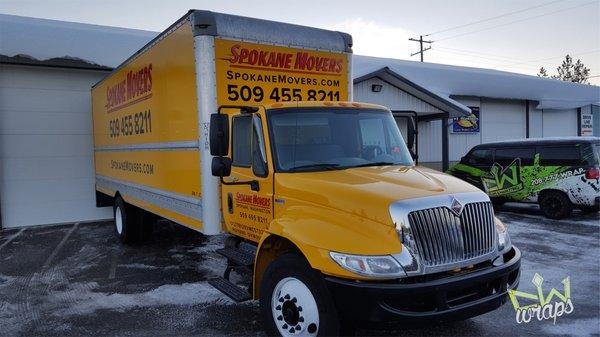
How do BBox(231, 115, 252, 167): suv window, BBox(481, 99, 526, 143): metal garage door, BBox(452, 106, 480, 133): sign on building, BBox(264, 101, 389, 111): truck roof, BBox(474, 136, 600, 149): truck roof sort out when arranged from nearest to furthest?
BBox(264, 101, 389, 111): truck roof → BBox(231, 115, 252, 167): suv window → BBox(474, 136, 600, 149): truck roof → BBox(452, 106, 480, 133): sign on building → BBox(481, 99, 526, 143): metal garage door

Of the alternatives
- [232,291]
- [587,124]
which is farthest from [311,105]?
[587,124]

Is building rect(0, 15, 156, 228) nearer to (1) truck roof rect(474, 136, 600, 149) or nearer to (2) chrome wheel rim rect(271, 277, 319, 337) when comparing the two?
(2) chrome wheel rim rect(271, 277, 319, 337)

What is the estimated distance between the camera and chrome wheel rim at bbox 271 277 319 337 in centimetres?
392

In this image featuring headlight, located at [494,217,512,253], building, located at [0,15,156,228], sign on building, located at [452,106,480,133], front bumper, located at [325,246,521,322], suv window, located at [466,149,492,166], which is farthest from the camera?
sign on building, located at [452,106,480,133]

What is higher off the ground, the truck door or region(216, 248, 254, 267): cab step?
the truck door

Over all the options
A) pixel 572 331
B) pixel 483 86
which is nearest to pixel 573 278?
pixel 572 331

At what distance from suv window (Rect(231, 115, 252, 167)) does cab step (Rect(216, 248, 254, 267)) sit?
38.5 inches

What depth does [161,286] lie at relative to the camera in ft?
22.1

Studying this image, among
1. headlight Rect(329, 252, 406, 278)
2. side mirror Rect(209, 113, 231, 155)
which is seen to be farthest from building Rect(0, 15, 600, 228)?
headlight Rect(329, 252, 406, 278)

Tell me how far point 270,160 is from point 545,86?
983 inches

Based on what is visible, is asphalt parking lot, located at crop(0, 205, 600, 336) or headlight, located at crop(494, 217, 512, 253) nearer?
headlight, located at crop(494, 217, 512, 253)

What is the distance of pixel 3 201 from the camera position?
12000 millimetres

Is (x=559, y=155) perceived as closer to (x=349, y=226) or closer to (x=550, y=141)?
(x=550, y=141)

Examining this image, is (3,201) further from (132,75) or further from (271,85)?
(271,85)
